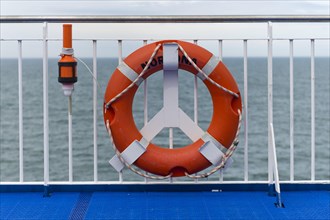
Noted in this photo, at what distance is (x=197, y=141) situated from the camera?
280cm

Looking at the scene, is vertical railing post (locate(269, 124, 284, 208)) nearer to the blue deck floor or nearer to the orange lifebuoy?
the blue deck floor

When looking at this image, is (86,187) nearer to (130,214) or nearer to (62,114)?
(130,214)

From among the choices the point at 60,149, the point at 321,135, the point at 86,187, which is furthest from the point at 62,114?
the point at 86,187

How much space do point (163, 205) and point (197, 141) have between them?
34 centimetres

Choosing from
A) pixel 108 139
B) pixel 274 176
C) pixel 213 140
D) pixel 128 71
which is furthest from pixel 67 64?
pixel 108 139

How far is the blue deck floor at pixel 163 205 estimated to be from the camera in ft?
8.30

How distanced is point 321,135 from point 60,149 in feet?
22.5

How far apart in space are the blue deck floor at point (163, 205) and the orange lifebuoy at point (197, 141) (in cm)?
15

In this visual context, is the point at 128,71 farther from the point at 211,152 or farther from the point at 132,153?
the point at 211,152

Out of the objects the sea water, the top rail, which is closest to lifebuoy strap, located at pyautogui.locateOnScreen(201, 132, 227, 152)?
the top rail

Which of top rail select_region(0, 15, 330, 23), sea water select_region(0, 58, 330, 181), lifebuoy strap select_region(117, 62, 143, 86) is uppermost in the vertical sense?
top rail select_region(0, 15, 330, 23)

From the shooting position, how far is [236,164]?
1162cm

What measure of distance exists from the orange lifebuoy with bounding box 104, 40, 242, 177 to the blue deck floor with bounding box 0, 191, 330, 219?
15cm

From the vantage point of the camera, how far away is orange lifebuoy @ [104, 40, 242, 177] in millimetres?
2746
